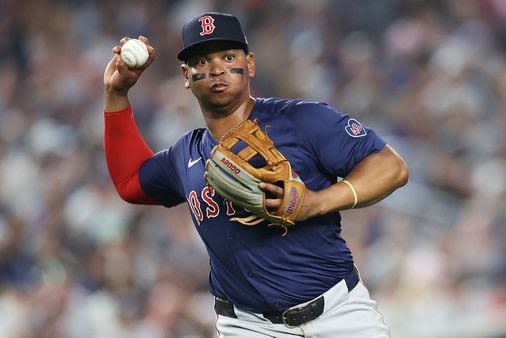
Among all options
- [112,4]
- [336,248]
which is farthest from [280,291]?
[112,4]

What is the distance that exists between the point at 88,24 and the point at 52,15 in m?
0.51

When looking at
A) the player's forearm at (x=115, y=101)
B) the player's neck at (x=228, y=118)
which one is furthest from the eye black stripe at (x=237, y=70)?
the player's forearm at (x=115, y=101)

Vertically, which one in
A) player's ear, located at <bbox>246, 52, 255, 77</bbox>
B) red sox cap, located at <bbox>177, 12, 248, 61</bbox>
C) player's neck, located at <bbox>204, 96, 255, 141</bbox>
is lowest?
player's neck, located at <bbox>204, 96, 255, 141</bbox>

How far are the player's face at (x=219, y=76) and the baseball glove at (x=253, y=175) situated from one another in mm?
232

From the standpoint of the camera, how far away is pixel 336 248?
3336 millimetres

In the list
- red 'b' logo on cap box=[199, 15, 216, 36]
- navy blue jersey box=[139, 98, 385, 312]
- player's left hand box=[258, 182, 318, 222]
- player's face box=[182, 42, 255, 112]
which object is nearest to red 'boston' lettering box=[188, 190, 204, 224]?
navy blue jersey box=[139, 98, 385, 312]

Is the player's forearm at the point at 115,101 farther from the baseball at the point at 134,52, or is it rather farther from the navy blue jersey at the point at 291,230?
the navy blue jersey at the point at 291,230

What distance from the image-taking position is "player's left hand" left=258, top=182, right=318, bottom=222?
2.93 meters

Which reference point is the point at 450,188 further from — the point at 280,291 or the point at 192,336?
the point at 280,291

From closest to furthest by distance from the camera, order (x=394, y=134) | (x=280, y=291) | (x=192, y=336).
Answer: (x=280, y=291)
(x=192, y=336)
(x=394, y=134)

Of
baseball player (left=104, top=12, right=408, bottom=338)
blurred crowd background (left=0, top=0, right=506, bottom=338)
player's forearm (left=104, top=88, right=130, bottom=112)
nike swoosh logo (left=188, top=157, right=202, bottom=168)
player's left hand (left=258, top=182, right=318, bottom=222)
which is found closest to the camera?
player's left hand (left=258, top=182, right=318, bottom=222)

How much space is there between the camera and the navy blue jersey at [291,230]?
10.5 feet

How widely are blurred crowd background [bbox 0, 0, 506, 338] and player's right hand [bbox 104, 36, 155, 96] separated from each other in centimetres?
300

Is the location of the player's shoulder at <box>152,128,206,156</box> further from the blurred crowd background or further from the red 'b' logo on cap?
the blurred crowd background
